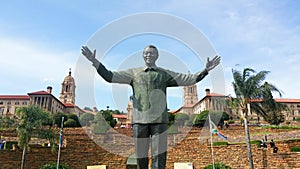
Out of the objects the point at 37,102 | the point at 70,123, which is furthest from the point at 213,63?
the point at 37,102

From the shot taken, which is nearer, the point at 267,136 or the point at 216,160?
the point at 216,160

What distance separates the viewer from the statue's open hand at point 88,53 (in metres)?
3.84

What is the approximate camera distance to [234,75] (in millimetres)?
18688

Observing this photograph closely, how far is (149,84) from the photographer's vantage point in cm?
424

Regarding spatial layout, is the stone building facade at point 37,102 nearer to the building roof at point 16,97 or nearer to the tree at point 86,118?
the building roof at point 16,97

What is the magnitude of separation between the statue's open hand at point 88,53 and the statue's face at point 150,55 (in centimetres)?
82

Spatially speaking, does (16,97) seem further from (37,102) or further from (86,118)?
(86,118)

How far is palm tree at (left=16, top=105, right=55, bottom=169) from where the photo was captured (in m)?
Result: 18.4

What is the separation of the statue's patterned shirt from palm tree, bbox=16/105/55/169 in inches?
635

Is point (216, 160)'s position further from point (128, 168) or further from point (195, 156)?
point (128, 168)

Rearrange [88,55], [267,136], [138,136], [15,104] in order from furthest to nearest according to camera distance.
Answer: [15,104] < [267,136] < [138,136] < [88,55]

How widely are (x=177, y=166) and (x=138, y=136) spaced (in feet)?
52.7

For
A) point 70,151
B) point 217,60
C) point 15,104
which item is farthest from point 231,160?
point 15,104

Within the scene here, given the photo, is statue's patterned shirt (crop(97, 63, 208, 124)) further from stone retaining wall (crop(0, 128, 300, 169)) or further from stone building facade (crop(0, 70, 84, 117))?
stone building facade (crop(0, 70, 84, 117))
